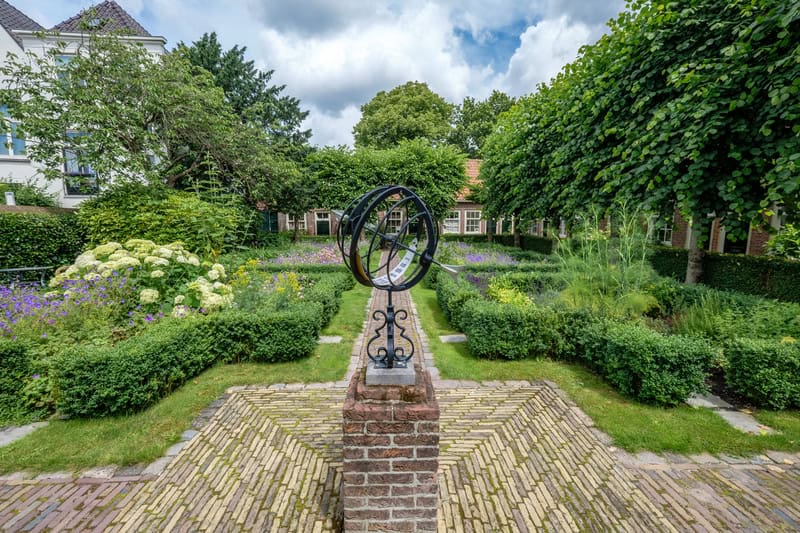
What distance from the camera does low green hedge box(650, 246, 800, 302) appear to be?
6461 mm

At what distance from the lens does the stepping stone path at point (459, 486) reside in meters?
2.27

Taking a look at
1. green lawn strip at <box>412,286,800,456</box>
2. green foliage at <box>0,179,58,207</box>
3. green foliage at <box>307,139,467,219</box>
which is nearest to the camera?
green lawn strip at <box>412,286,800,456</box>

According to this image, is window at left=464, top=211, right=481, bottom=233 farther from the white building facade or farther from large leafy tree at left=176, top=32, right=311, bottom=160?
the white building facade

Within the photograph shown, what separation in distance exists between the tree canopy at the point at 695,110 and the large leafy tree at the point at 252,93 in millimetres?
12283

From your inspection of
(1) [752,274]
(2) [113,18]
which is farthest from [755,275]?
(2) [113,18]

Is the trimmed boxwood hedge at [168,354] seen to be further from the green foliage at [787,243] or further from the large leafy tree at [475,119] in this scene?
the large leafy tree at [475,119]

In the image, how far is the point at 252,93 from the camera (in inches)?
666

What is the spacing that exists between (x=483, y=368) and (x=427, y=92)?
28.9 metres

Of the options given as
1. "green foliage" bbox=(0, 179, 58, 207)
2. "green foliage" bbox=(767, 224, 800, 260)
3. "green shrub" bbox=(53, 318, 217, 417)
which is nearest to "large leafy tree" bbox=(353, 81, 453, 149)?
"green foliage" bbox=(0, 179, 58, 207)

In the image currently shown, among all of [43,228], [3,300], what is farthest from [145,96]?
[3,300]

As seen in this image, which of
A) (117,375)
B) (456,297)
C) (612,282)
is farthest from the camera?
(456,297)

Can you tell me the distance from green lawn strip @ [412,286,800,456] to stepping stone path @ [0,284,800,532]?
131 mm

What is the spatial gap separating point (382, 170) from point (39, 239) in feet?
41.9

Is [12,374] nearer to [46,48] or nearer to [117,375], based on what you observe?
[117,375]
